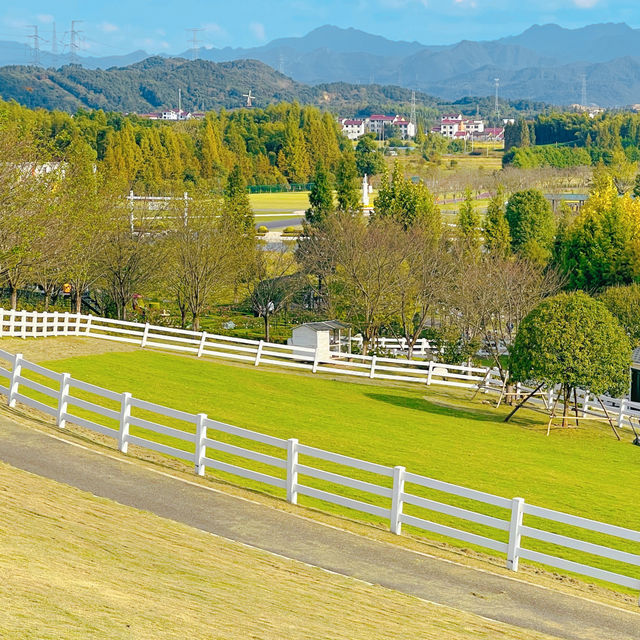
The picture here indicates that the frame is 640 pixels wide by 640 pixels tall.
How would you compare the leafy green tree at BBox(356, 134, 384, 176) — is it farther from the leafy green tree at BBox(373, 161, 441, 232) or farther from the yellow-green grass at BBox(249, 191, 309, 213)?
the leafy green tree at BBox(373, 161, 441, 232)

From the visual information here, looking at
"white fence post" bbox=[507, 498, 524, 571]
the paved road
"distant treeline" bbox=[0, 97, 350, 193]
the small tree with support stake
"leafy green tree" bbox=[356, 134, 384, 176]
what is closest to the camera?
the paved road

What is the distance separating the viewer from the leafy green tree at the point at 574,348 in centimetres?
3222

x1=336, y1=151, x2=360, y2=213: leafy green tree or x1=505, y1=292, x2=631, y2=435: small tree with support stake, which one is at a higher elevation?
x1=336, y1=151, x2=360, y2=213: leafy green tree

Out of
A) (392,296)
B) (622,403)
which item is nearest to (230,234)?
(392,296)

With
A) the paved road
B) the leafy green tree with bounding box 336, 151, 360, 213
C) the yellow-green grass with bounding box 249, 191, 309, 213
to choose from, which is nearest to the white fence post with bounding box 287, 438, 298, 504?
the paved road

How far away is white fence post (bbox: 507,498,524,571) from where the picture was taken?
1467cm

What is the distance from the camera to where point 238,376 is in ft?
115

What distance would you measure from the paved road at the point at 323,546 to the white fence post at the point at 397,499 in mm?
793

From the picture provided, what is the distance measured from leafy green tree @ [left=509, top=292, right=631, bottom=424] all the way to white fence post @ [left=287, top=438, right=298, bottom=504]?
1635 centimetres

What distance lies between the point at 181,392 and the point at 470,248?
44.0 meters

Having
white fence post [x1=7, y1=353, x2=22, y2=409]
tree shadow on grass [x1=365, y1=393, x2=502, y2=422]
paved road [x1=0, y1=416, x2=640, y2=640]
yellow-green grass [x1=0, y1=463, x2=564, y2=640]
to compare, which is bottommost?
tree shadow on grass [x1=365, y1=393, x2=502, y2=422]

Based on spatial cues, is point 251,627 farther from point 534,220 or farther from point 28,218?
point 534,220

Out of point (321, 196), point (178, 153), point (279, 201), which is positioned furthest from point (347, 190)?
point (178, 153)

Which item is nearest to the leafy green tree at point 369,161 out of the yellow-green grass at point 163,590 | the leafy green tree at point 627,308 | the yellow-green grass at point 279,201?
the yellow-green grass at point 279,201
